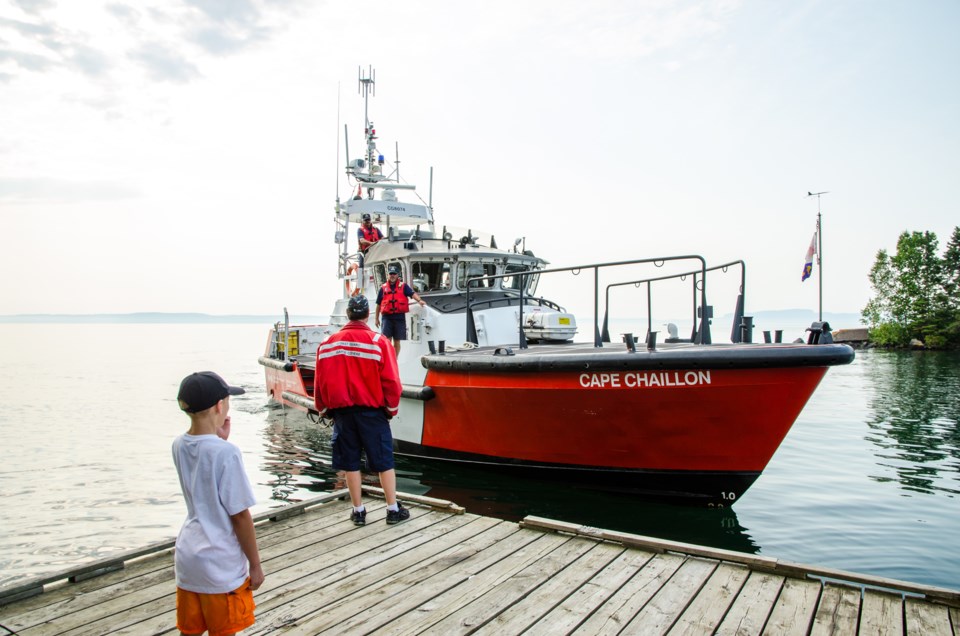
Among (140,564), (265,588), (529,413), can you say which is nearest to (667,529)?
(529,413)

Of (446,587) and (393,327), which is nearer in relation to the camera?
(446,587)

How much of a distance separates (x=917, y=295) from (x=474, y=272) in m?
51.7

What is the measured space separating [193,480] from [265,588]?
143 cm

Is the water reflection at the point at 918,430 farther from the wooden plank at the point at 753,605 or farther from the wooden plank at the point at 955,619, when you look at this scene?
the wooden plank at the point at 753,605

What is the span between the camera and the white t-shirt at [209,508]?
2.11m

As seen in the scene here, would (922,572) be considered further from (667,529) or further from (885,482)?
(885,482)

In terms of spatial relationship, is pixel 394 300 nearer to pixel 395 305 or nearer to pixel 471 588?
pixel 395 305

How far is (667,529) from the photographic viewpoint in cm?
581

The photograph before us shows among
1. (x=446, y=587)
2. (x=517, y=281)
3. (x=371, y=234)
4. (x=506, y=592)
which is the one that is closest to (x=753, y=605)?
(x=506, y=592)

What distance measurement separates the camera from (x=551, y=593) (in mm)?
3178

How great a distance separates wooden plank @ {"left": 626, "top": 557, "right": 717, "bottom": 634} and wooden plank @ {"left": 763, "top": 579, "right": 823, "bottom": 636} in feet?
1.25

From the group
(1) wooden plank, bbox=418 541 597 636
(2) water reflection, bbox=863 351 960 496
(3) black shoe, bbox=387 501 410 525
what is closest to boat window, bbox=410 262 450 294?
(3) black shoe, bbox=387 501 410 525

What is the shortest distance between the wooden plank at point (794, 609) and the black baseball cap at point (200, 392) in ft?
8.46

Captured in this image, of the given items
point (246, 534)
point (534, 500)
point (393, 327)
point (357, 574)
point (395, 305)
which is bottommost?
point (534, 500)
